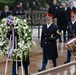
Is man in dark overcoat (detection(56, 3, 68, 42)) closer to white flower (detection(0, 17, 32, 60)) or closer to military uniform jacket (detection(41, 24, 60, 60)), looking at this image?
military uniform jacket (detection(41, 24, 60, 60))

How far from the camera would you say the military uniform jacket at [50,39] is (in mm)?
11055

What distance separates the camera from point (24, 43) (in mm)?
9719

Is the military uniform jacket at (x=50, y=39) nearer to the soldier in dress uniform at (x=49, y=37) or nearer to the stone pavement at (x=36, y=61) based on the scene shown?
the soldier in dress uniform at (x=49, y=37)

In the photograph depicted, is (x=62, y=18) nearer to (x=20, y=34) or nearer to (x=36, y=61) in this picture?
(x=36, y=61)

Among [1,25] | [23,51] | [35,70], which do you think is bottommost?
[35,70]

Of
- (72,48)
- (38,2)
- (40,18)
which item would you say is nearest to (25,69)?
(72,48)

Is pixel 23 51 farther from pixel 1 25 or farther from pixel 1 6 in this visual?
pixel 1 6

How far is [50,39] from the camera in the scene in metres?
11.1

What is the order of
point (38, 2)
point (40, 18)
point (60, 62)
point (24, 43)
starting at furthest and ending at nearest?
point (38, 2) → point (40, 18) → point (60, 62) → point (24, 43)

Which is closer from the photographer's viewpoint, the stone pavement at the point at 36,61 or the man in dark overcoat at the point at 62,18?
the stone pavement at the point at 36,61

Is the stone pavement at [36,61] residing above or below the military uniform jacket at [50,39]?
below

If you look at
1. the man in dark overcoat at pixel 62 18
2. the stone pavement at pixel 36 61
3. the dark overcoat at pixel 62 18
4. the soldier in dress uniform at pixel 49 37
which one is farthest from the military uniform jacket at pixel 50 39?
the dark overcoat at pixel 62 18

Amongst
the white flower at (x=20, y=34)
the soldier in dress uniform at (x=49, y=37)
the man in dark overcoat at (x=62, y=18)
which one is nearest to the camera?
the white flower at (x=20, y=34)

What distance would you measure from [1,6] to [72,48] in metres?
12.0
